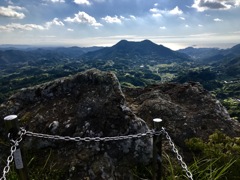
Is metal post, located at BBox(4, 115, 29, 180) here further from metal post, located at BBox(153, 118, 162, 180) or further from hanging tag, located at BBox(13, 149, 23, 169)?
metal post, located at BBox(153, 118, 162, 180)

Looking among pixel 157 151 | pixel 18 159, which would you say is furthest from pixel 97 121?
pixel 18 159

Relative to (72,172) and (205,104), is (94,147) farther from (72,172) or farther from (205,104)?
(205,104)

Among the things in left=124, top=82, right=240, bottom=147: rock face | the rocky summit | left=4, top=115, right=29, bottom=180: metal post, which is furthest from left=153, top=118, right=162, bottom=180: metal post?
left=124, top=82, right=240, bottom=147: rock face

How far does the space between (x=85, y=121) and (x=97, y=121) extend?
523 mm

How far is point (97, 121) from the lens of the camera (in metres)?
9.74

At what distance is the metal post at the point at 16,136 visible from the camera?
228 inches

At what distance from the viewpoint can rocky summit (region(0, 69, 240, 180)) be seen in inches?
337

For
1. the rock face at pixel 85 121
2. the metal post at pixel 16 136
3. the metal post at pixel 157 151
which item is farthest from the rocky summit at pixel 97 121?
the metal post at pixel 16 136

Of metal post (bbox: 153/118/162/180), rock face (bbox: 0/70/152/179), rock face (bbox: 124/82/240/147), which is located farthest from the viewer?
rock face (bbox: 124/82/240/147)

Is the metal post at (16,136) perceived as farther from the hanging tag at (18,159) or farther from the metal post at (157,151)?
the metal post at (157,151)

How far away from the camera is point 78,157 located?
855cm

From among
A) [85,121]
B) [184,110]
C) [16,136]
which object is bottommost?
[184,110]

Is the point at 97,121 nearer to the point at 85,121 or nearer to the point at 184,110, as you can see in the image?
the point at 85,121

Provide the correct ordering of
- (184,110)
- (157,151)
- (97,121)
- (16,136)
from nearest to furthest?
(16,136) → (157,151) → (97,121) → (184,110)
